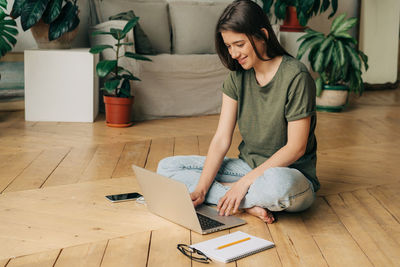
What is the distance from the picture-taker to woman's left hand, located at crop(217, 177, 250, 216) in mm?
1793

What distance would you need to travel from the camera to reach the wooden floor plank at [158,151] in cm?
265

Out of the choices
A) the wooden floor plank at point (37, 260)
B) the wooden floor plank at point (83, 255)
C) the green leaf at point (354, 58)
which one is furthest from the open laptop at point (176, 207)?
the green leaf at point (354, 58)

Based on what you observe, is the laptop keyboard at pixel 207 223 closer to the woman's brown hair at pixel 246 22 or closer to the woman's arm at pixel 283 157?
the woman's arm at pixel 283 157

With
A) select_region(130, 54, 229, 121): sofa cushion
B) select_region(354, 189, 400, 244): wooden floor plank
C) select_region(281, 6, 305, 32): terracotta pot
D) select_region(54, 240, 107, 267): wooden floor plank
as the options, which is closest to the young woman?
select_region(354, 189, 400, 244): wooden floor plank

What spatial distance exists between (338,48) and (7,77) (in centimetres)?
265

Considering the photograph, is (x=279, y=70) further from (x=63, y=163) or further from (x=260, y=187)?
(x=63, y=163)

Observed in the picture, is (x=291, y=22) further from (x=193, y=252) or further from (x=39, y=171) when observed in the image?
(x=193, y=252)

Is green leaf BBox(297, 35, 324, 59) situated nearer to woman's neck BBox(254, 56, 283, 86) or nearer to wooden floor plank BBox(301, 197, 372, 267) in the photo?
wooden floor plank BBox(301, 197, 372, 267)

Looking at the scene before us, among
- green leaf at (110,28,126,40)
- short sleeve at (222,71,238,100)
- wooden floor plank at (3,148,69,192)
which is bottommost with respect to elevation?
wooden floor plank at (3,148,69,192)

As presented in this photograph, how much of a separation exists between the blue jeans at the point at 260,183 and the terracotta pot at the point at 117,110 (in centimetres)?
150

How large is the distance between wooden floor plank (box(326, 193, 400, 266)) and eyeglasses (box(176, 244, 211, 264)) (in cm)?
50

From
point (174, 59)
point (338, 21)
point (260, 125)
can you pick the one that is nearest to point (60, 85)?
point (174, 59)

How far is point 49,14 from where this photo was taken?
352 centimetres

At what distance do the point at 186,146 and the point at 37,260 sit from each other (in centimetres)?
161
